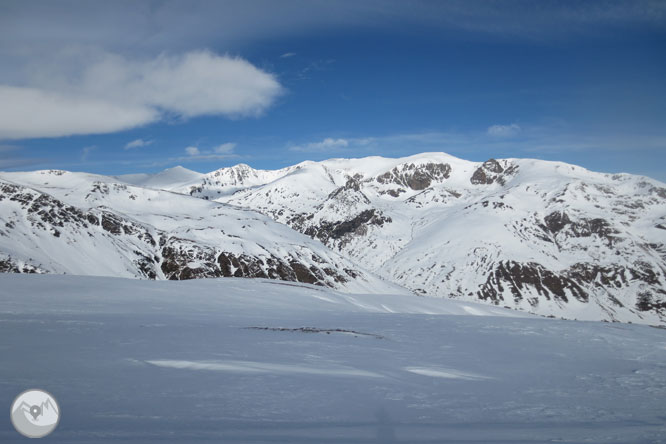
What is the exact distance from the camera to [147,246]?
14875 cm

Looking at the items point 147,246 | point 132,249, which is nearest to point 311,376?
point 132,249

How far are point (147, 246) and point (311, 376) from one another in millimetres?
151798

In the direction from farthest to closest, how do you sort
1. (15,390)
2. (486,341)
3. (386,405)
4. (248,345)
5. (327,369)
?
(486,341) < (248,345) < (327,369) < (386,405) < (15,390)

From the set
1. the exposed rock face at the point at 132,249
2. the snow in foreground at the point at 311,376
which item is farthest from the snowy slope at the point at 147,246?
the snow in foreground at the point at 311,376

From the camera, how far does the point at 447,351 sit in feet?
52.3

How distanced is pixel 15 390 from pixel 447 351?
1300cm

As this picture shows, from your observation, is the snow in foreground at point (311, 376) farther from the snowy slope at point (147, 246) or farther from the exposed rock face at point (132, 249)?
the exposed rock face at point (132, 249)

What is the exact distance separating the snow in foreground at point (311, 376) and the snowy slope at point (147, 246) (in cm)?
9649

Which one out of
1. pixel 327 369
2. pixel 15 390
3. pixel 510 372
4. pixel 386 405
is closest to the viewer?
pixel 15 390

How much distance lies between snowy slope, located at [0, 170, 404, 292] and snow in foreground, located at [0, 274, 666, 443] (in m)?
96.5

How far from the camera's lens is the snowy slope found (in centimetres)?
11681

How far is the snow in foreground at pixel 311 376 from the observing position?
7.63 meters

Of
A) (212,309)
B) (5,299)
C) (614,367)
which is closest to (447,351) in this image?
(614,367)

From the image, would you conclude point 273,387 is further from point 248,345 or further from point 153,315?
point 153,315
